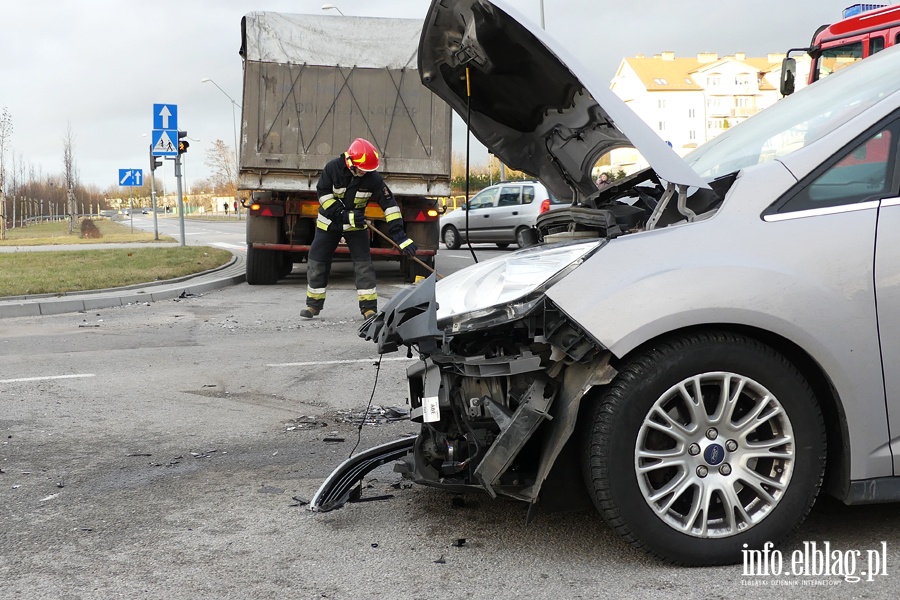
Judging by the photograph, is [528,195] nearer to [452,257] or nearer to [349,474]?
[452,257]

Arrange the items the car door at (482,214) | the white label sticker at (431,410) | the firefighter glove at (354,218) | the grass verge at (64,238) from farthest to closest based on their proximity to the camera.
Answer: the grass verge at (64,238) < the car door at (482,214) < the firefighter glove at (354,218) < the white label sticker at (431,410)

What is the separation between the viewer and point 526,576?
299 cm

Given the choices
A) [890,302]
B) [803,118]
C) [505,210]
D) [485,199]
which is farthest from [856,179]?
[485,199]

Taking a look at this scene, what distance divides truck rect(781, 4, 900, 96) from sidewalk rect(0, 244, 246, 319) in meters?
8.73

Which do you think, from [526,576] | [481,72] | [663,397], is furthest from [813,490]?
[481,72]

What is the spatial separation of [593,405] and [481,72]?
189 cm

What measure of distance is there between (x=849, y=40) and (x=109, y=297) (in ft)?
34.0

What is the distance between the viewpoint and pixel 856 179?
3.08 m

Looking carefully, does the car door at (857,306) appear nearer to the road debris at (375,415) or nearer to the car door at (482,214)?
the road debris at (375,415)

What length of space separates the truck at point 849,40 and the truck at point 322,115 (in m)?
5.06

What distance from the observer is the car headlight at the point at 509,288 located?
9.85 ft

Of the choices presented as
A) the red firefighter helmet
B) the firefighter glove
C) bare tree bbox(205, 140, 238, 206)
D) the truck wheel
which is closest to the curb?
the truck wheel

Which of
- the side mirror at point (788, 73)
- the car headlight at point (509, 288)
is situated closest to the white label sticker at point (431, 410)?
the car headlight at point (509, 288)

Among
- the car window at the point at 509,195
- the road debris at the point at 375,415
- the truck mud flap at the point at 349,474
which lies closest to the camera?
the truck mud flap at the point at 349,474
